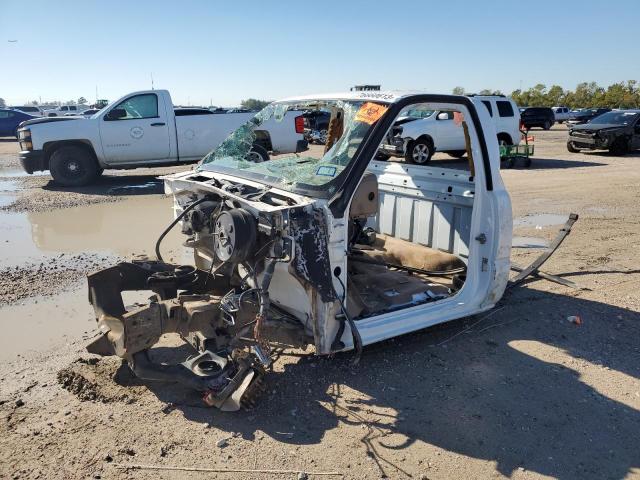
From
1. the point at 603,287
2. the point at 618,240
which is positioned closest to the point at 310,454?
the point at 603,287

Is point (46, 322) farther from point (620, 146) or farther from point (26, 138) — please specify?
point (620, 146)

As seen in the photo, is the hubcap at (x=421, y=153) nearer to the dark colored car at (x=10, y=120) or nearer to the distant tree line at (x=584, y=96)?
the dark colored car at (x=10, y=120)

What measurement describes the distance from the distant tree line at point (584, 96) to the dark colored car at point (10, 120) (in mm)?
60183

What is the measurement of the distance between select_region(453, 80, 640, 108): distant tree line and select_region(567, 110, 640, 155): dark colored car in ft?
163

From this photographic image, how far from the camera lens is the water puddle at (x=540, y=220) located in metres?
8.44

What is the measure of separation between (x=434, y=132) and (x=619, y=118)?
28.4 feet

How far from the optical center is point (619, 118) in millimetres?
20219

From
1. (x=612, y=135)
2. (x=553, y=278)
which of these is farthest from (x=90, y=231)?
(x=612, y=135)

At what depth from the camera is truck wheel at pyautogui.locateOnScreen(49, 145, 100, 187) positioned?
11859 mm

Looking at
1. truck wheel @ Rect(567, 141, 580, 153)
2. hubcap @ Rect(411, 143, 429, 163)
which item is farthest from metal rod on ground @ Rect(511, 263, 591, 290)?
truck wheel @ Rect(567, 141, 580, 153)

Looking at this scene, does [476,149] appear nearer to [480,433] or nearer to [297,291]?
[297,291]

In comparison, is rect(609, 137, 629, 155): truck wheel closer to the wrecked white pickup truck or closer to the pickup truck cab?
the pickup truck cab

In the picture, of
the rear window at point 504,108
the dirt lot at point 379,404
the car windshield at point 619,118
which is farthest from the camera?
the car windshield at point 619,118

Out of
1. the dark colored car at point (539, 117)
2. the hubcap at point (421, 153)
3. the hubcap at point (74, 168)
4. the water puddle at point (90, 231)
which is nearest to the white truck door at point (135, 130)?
the hubcap at point (74, 168)
